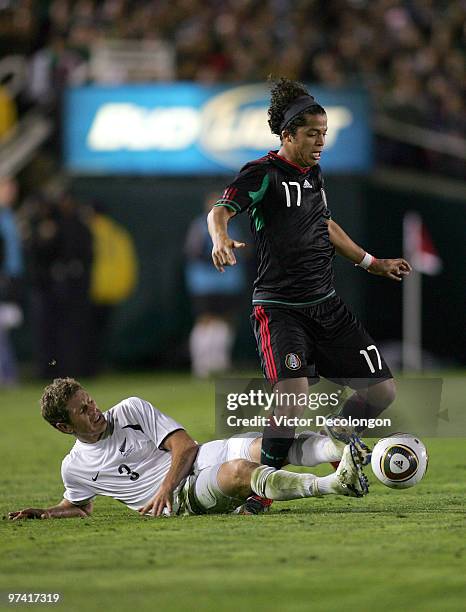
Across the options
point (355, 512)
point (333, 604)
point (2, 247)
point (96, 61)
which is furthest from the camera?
point (96, 61)

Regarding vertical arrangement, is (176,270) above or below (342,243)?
below

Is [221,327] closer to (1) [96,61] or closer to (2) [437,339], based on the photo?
(2) [437,339]

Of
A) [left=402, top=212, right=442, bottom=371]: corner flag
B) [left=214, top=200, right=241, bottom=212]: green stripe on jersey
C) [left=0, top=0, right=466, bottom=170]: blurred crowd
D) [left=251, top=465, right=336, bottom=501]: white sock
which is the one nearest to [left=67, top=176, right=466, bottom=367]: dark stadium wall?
[left=402, top=212, right=442, bottom=371]: corner flag

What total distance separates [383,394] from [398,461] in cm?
55

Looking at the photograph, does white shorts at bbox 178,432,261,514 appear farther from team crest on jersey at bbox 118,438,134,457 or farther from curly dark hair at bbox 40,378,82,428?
curly dark hair at bbox 40,378,82,428

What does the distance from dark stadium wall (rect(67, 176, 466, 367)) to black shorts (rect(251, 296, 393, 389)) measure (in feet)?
33.8

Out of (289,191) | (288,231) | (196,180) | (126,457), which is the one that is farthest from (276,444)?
(196,180)

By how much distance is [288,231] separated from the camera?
7.35 m

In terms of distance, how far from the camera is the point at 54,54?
1919 centimetres

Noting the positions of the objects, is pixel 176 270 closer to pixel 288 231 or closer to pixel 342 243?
pixel 342 243

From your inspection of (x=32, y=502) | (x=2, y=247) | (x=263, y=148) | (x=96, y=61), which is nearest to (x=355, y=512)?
(x=32, y=502)

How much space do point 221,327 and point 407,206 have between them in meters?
3.04

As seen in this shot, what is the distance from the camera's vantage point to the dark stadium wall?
1786cm

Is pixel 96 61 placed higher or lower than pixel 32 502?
higher
